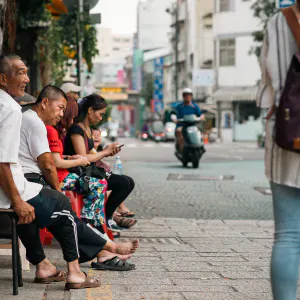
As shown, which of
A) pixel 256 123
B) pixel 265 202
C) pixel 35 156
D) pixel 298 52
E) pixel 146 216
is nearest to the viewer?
pixel 298 52

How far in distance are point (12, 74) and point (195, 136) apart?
1510 centimetres

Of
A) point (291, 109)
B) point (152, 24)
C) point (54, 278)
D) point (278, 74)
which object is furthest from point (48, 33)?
point (152, 24)

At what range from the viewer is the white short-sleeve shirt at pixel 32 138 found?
611 centimetres

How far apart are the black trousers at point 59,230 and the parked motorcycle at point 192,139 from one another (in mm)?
14224

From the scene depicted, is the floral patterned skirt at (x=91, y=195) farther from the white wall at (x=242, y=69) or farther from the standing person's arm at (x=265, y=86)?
the white wall at (x=242, y=69)

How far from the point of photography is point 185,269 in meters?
6.76

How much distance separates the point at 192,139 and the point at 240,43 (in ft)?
141

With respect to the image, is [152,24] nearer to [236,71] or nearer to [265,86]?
[236,71]

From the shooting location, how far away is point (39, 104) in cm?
645

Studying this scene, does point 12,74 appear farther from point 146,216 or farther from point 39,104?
point 146,216

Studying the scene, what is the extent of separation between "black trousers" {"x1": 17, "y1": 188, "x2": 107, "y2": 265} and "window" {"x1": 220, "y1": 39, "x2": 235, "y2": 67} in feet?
188

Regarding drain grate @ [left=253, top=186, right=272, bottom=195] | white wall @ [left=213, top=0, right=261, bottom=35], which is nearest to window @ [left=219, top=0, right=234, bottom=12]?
white wall @ [left=213, top=0, right=261, bottom=35]

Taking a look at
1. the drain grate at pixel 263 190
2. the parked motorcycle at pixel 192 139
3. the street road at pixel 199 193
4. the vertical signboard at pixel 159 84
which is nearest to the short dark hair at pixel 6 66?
the street road at pixel 199 193

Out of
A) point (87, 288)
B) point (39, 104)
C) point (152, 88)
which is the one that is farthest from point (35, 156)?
point (152, 88)
